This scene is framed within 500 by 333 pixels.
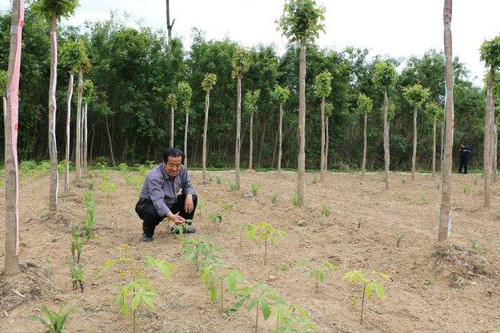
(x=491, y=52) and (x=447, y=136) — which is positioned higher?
(x=491, y=52)

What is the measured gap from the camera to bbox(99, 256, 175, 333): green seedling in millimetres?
2668

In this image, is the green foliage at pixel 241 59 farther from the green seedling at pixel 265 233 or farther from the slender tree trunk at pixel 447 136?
the slender tree trunk at pixel 447 136

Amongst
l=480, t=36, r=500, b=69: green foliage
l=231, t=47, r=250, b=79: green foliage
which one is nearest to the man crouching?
l=231, t=47, r=250, b=79: green foliage

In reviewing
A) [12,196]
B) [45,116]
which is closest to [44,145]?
[45,116]

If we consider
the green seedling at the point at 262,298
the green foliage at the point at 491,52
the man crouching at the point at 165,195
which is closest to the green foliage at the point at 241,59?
the green foliage at the point at 491,52

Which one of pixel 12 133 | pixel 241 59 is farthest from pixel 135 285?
pixel 241 59

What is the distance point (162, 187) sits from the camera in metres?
5.45

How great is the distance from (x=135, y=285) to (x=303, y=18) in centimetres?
650

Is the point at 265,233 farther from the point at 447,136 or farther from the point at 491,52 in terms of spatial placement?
the point at 491,52

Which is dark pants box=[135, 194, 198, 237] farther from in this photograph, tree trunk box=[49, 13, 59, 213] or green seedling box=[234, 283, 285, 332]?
green seedling box=[234, 283, 285, 332]

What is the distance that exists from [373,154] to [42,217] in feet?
88.3

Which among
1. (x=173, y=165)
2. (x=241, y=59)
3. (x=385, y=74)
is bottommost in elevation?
(x=173, y=165)

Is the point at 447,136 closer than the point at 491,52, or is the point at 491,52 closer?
the point at 447,136

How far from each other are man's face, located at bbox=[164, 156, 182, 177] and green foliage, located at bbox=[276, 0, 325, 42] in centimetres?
411
